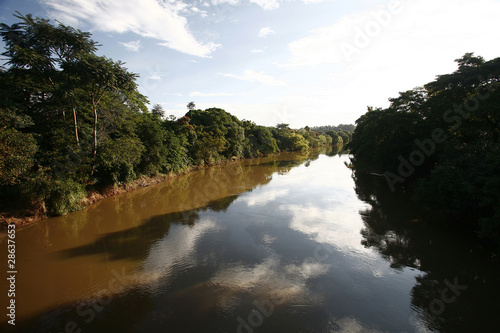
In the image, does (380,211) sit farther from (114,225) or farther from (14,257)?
(14,257)

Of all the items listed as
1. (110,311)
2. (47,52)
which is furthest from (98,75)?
→ (110,311)

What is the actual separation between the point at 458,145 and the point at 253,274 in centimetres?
1078

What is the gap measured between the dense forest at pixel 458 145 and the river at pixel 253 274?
4.63 feet

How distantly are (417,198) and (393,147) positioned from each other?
32.8 ft

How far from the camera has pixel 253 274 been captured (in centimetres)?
684

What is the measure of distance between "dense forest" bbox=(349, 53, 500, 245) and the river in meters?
1.41

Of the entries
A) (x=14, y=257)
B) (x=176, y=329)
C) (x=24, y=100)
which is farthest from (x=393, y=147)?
(x=24, y=100)

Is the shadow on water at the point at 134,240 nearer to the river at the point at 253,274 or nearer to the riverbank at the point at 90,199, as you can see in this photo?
the river at the point at 253,274

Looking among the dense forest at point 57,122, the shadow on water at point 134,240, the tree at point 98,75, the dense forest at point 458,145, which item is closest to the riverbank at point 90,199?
the dense forest at point 57,122

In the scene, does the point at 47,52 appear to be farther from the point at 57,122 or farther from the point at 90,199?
the point at 90,199

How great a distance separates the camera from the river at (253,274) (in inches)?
199

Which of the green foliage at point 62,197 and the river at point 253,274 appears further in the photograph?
the green foliage at point 62,197

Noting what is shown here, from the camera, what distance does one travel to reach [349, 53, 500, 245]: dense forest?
740 cm

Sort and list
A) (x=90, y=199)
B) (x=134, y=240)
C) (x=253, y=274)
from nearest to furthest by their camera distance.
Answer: (x=253, y=274), (x=134, y=240), (x=90, y=199)
